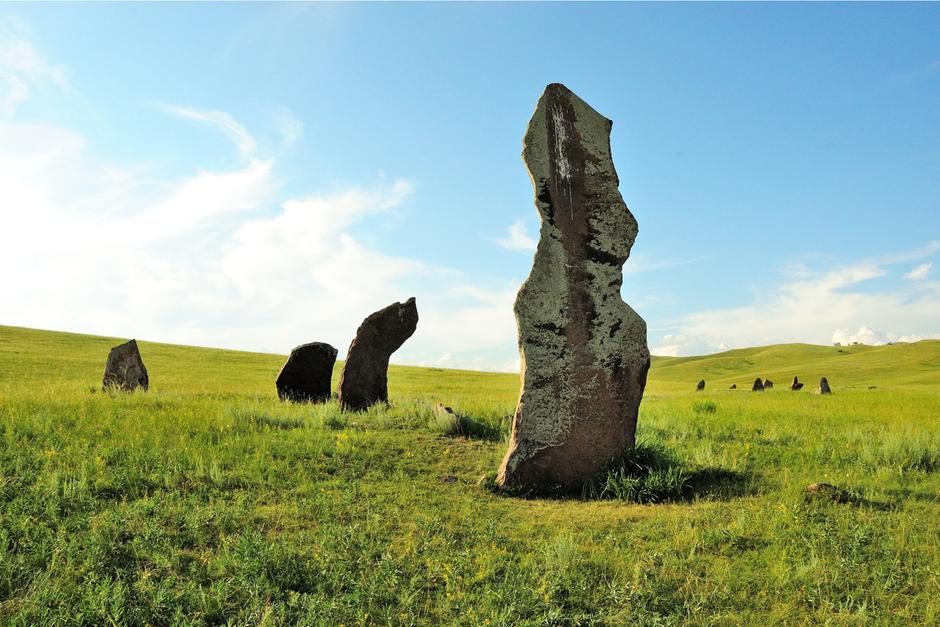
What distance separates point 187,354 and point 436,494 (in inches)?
2026

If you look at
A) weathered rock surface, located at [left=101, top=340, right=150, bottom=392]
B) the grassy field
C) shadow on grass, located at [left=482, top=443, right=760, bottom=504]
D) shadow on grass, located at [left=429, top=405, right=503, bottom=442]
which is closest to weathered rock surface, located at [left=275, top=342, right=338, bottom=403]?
the grassy field

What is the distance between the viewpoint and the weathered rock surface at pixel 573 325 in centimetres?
963

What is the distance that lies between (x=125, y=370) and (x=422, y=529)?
16.4 metres

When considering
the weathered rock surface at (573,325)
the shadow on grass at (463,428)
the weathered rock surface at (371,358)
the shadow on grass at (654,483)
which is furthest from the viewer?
the weathered rock surface at (371,358)

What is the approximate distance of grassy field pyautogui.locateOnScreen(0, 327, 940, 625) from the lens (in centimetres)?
571

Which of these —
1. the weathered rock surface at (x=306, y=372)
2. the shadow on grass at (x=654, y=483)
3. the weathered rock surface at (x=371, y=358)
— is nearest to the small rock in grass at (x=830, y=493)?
the shadow on grass at (x=654, y=483)

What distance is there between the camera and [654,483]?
918cm

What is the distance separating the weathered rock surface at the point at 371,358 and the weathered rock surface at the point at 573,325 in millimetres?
7302

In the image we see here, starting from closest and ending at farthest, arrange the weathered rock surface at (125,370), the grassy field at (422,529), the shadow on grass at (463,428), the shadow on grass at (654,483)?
1. the grassy field at (422,529)
2. the shadow on grass at (654,483)
3. the shadow on grass at (463,428)
4. the weathered rock surface at (125,370)

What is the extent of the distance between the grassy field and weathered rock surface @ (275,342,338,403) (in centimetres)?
442

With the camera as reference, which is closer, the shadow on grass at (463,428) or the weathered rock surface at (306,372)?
the shadow on grass at (463,428)

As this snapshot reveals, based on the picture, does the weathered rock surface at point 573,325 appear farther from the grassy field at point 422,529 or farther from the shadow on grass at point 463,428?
the shadow on grass at point 463,428

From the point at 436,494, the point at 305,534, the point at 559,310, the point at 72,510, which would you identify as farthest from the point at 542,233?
the point at 72,510

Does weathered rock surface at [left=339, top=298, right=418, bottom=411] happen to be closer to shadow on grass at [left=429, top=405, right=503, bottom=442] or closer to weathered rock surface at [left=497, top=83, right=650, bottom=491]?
shadow on grass at [left=429, top=405, right=503, bottom=442]
